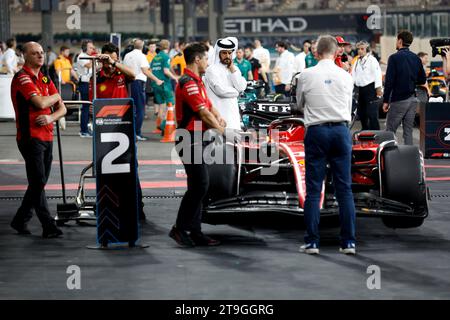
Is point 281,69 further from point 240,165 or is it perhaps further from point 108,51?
point 240,165

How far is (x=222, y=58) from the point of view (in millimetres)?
13523

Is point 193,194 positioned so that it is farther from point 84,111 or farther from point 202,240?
point 84,111

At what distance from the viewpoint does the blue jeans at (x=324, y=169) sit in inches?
408

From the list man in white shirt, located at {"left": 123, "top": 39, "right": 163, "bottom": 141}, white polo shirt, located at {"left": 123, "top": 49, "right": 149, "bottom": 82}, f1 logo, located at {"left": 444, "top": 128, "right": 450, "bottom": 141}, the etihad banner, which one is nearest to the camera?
f1 logo, located at {"left": 444, "top": 128, "right": 450, "bottom": 141}

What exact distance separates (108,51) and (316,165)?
509 centimetres

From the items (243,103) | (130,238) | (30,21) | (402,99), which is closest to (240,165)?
(130,238)

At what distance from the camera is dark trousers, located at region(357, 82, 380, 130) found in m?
21.8

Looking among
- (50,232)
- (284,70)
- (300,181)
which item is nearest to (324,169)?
(300,181)

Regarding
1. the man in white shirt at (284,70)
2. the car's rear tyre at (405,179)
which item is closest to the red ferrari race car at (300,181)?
the car's rear tyre at (405,179)

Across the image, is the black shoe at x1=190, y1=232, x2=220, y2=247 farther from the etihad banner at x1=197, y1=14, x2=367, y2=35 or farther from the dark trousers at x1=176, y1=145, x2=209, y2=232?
the etihad banner at x1=197, y1=14, x2=367, y2=35

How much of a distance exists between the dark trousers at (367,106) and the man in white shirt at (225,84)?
8338mm

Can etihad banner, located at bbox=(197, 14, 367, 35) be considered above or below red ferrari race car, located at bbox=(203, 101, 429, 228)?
above

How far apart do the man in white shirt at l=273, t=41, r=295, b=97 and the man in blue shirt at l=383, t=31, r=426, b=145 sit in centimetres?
1168

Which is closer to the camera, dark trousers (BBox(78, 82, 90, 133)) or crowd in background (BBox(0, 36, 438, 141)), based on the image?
crowd in background (BBox(0, 36, 438, 141))
